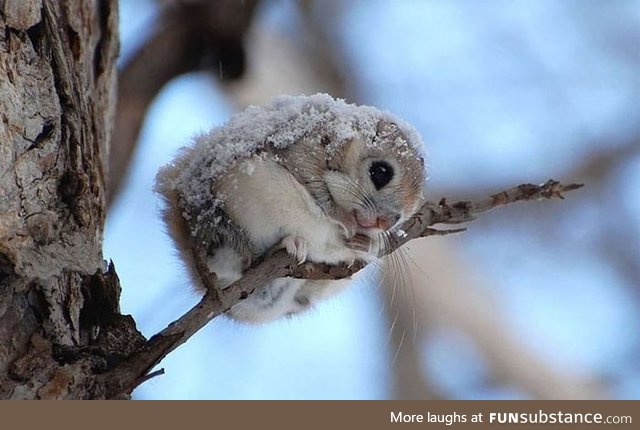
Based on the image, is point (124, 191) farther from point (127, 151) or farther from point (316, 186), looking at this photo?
point (316, 186)

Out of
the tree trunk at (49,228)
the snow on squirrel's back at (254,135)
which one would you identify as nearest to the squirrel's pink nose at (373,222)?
the snow on squirrel's back at (254,135)

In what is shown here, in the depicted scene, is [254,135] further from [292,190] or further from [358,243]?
[358,243]

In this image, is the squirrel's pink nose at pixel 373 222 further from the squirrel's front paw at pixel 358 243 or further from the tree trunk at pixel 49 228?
the tree trunk at pixel 49 228

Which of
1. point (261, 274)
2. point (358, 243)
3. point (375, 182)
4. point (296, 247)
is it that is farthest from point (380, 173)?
point (261, 274)

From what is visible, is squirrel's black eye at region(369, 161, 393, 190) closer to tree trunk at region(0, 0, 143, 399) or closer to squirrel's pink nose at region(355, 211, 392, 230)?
squirrel's pink nose at region(355, 211, 392, 230)

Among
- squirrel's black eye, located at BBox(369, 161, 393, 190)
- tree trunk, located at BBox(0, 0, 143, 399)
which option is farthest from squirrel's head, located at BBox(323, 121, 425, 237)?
tree trunk, located at BBox(0, 0, 143, 399)

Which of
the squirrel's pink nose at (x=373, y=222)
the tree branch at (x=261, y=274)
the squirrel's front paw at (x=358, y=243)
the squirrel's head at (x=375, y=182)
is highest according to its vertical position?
the squirrel's head at (x=375, y=182)
